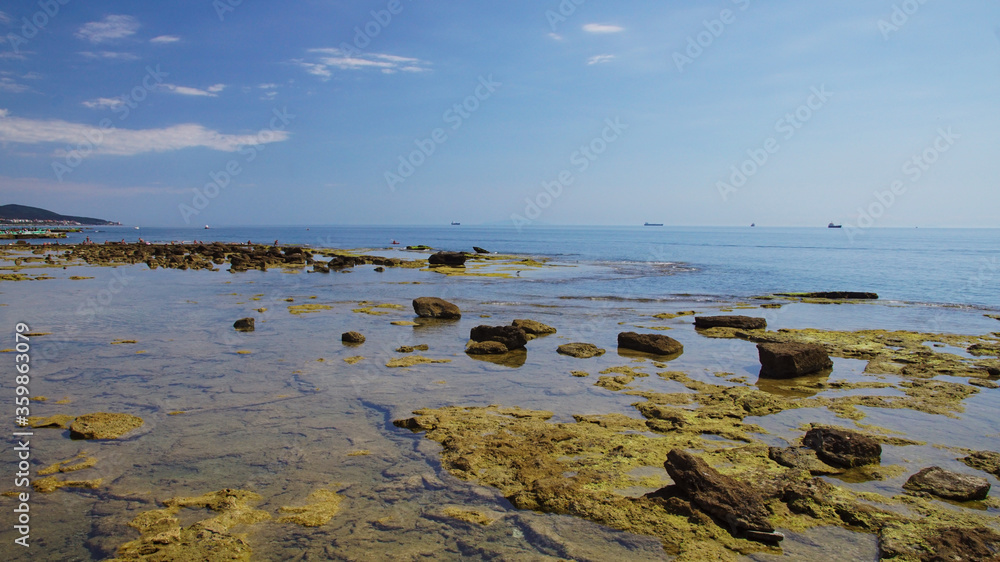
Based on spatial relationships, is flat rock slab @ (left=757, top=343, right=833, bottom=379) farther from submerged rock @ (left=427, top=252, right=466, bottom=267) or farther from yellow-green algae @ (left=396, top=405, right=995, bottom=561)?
submerged rock @ (left=427, top=252, right=466, bottom=267)

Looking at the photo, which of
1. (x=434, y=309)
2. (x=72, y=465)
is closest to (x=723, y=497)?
(x=72, y=465)

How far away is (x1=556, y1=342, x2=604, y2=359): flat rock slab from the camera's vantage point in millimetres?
14750

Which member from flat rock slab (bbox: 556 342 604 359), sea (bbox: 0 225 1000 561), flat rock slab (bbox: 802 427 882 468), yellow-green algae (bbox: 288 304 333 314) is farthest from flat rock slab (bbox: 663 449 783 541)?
yellow-green algae (bbox: 288 304 333 314)

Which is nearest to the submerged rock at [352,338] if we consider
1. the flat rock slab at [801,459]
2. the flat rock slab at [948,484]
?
the flat rock slab at [801,459]

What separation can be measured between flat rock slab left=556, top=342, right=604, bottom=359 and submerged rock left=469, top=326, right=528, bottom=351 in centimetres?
112

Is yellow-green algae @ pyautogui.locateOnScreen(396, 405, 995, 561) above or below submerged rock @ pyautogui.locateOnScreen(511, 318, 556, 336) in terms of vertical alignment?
below

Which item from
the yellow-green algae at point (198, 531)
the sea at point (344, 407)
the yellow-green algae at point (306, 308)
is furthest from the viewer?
the yellow-green algae at point (306, 308)

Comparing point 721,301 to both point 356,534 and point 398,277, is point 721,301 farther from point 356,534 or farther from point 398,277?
point 356,534

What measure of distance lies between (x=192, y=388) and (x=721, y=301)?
2559 centimetres

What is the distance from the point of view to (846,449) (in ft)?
25.5

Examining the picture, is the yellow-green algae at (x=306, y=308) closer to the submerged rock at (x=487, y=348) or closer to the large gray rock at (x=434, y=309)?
the large gray rock at (x=434, y=309)

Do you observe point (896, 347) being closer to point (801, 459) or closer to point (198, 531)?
point (801, 459)

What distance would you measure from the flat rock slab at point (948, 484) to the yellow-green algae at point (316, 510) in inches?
286

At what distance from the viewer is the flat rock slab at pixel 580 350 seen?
581 inches
